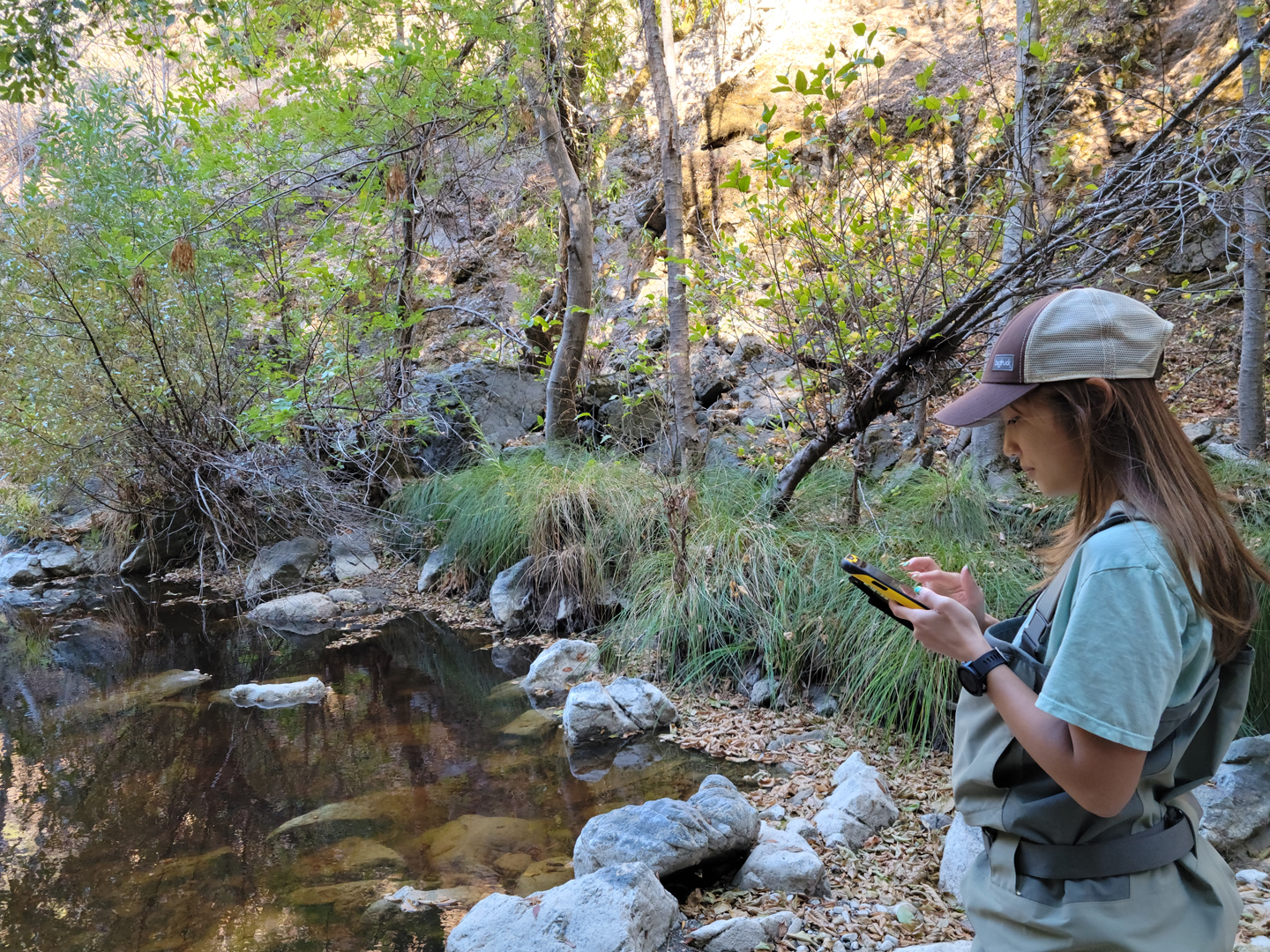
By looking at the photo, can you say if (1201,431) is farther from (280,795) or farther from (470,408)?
(470,408)

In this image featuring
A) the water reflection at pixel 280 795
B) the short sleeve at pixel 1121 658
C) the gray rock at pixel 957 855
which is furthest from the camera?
the water reflection at pixel 280 795

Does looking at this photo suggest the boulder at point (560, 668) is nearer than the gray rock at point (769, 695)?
No

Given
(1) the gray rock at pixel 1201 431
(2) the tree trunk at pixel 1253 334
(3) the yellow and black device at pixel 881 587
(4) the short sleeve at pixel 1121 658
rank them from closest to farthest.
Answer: (4) the short sleeve at pixel 1121 658 → (3) the yellow and black device at pixel 881 587 → (2) the tree trunk at pixel 1253 334 → (1) the gray rock at pixel 1201 431

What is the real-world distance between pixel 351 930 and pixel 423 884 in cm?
33

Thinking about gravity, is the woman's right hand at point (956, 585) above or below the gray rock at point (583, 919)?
above

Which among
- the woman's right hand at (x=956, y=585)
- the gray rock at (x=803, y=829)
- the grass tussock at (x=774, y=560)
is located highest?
the woman's right hand at (x=956, y=585)

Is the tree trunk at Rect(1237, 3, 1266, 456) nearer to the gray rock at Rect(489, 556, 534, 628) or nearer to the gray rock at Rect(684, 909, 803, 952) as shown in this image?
the gray rock at Rect(684, 909, 803, 952)

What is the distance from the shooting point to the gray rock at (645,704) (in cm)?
451

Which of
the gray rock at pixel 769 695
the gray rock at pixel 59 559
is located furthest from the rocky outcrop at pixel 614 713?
the gray rock at pixel 59 559

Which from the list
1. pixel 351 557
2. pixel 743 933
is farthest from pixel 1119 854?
pixel 351 557

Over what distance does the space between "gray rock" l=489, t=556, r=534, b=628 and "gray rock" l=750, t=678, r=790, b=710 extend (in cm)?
255

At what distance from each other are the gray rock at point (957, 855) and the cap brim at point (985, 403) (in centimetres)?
195

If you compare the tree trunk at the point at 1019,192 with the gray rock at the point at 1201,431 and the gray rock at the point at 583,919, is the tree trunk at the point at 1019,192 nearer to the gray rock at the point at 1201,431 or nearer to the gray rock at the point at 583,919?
the gray rock at the point at 1201,431

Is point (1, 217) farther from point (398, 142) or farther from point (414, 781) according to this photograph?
point (414, 781)
